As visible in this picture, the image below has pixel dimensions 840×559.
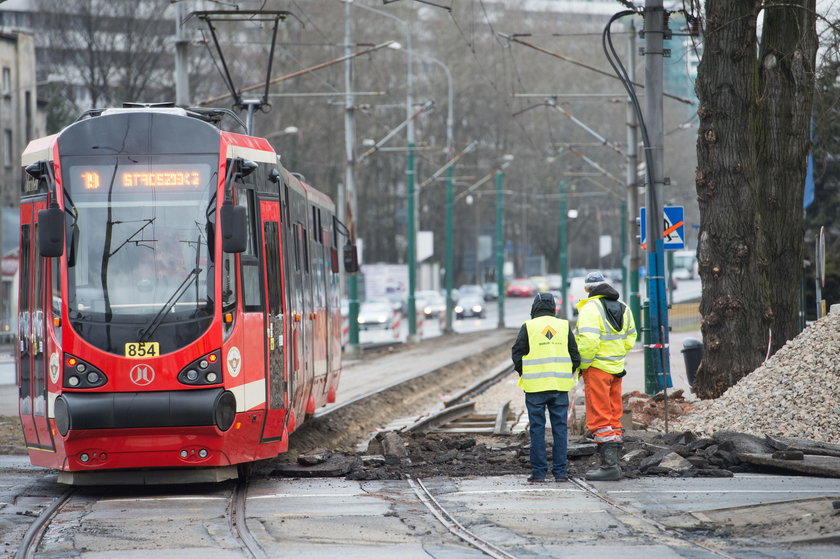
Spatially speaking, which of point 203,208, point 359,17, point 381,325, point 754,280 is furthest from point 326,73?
point 203,208

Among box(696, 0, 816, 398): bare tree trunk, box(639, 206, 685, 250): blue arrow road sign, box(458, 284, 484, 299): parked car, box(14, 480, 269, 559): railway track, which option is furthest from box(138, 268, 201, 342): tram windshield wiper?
box(458, 284, 484, 299): parked car

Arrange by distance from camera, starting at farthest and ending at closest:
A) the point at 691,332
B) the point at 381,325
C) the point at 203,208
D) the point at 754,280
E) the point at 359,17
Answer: the point at 359,17 → the point at 381,325 → the point at 691,332 → the point at 754,280 → the point at 203,208

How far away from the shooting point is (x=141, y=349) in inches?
460

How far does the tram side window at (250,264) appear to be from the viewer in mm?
12281

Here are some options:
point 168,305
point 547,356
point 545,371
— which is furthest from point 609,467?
point 168,305

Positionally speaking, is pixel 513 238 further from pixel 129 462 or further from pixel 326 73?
pixel 129 462

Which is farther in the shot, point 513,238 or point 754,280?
point 513,238

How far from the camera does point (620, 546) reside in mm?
9039

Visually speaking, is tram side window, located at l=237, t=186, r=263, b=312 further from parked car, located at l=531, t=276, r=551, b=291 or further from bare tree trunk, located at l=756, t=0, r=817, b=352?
parked car, located at l=531, t=276, r=551, b=291

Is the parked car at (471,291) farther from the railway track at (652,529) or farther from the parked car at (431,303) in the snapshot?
the railway track at (652,529)

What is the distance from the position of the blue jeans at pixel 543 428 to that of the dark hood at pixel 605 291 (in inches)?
38.6

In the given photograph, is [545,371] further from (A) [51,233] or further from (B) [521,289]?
(B) [521,289]

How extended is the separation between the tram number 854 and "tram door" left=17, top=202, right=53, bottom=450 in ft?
2.82

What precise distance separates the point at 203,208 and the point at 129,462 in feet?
7.29
